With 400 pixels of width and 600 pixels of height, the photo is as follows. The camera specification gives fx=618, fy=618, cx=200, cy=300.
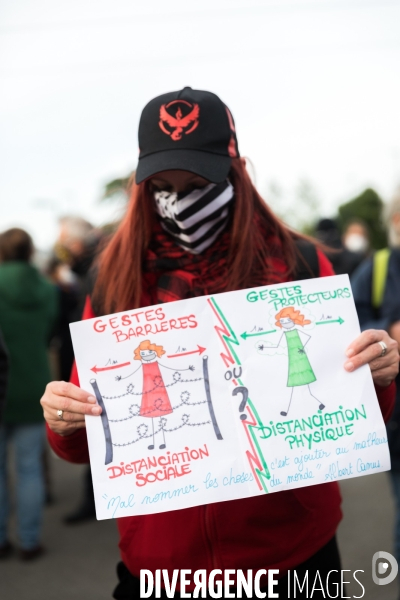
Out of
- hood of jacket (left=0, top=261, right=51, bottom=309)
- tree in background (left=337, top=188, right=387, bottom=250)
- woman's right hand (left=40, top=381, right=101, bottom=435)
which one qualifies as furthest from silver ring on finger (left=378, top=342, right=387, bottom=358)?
tree in background (left=337, top=188, right=387, bottom=250)

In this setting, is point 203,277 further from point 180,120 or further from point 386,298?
point 386,298

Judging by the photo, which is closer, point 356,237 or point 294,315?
point 294,315

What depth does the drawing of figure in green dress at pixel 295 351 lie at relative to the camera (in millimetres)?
1570

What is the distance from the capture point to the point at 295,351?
1.60 m

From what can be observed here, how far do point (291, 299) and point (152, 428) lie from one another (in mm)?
493

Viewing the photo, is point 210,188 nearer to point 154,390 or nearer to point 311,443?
point 154,390

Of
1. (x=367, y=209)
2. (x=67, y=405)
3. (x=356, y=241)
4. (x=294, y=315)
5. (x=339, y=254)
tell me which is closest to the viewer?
(x=67, y=405)

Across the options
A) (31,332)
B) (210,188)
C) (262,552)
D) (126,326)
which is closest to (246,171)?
(210,188)

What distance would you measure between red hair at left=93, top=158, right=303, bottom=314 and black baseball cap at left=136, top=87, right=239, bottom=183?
0.43ft

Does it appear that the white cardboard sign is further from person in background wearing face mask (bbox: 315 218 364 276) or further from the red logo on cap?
person in background wearing face mask (bbox: 315 218 364 276)

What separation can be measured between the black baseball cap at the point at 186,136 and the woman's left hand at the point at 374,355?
564mm

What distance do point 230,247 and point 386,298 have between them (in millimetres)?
1314

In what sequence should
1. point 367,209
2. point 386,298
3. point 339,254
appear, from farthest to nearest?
point 367,209 → point 339,254 → point 386,298

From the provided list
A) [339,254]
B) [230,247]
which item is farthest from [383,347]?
[339,254]
